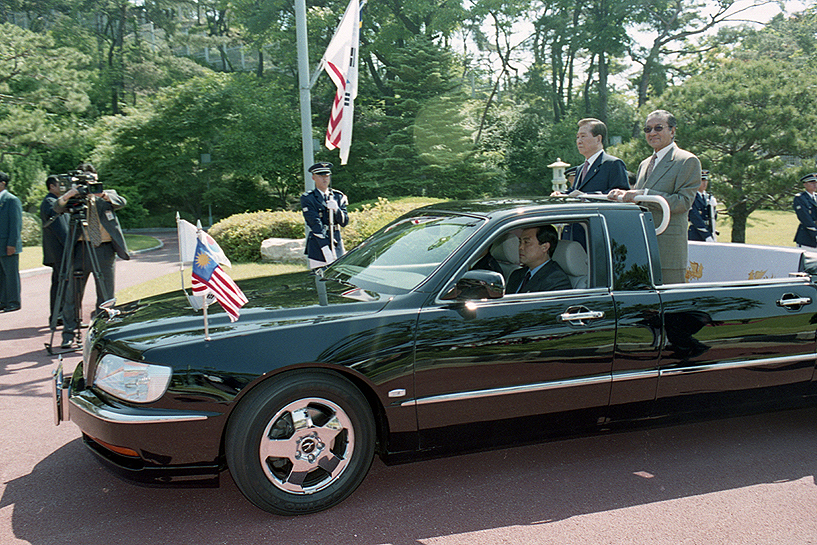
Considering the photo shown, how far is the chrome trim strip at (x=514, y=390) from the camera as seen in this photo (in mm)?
3477

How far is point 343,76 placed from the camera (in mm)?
9914

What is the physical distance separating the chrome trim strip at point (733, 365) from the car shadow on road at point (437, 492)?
61cm

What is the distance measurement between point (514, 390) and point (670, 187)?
235 cm

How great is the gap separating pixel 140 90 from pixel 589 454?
147 ft

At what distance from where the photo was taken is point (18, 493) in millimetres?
3650

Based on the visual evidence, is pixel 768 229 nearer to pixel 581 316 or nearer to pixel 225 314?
pixel 581 316

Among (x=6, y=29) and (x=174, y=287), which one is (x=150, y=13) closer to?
(x=6, y=29)

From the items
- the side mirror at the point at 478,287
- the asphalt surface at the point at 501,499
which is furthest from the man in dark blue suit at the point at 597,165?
the side mirror at the point at 478,287

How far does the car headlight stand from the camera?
311cm

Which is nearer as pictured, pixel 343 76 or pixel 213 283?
pixel 213 283

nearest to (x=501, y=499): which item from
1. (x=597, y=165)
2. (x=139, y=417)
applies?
(x=139, y=417)

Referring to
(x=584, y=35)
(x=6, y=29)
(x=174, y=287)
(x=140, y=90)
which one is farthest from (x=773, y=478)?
(x=140, y=90)

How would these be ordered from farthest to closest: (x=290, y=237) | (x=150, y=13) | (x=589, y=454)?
1. (x=150, y=13)
2. (x=290, y=237)
3. (x=589, y=454)

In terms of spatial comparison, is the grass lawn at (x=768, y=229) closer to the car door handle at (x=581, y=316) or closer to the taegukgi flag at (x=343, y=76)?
the taegukgi flag at (x=343, y=76)
